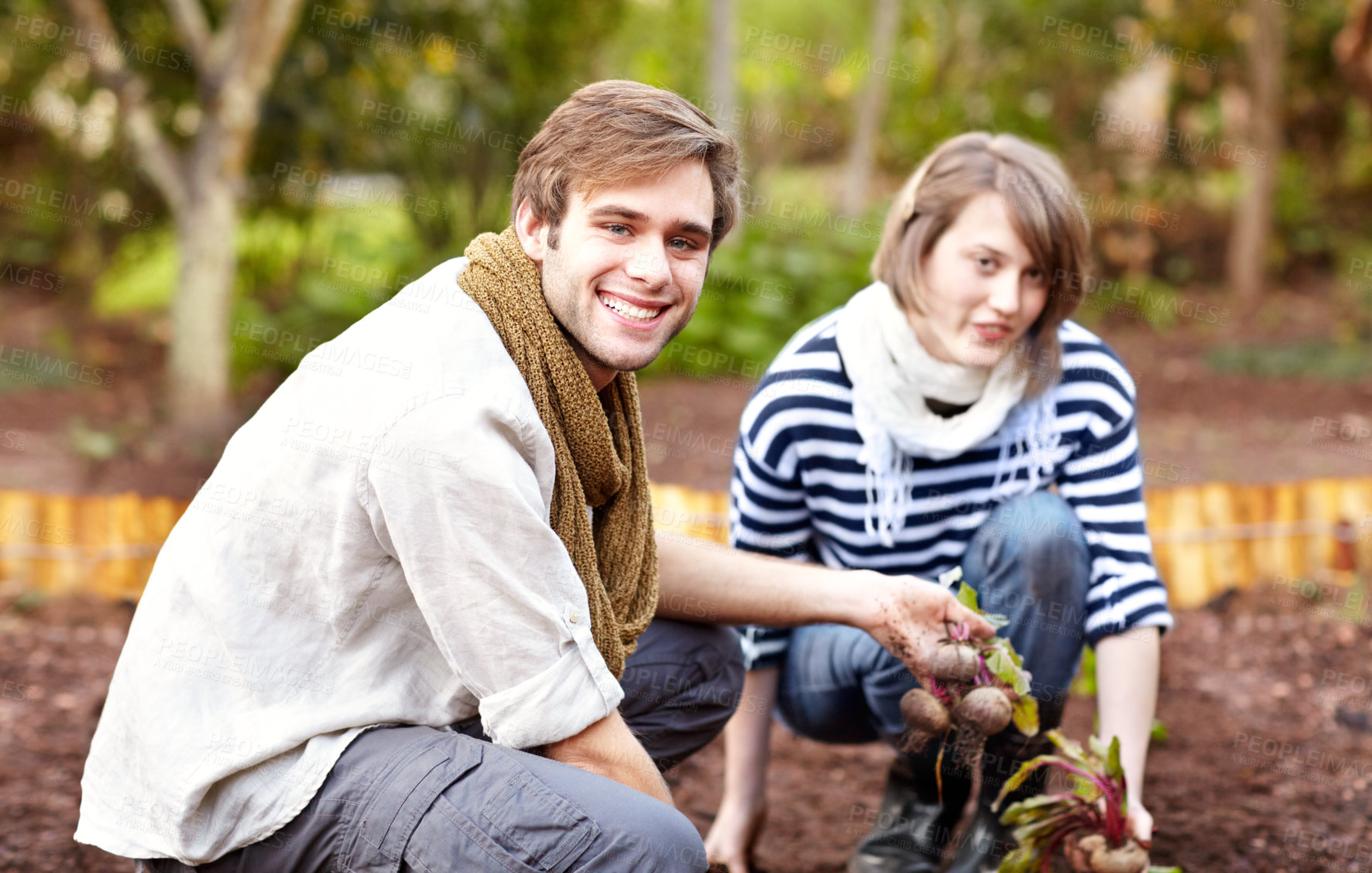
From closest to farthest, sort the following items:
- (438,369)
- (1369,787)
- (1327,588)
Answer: (438,369) < (1369,787) < (1327,588)

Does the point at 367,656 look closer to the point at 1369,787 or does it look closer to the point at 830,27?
the point at 1369,787

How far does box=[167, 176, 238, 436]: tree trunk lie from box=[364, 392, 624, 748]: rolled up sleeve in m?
3.74

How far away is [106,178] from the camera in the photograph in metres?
6.66

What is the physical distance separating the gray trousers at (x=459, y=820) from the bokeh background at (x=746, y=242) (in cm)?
95

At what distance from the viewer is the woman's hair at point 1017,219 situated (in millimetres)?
2158

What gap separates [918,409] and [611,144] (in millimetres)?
870

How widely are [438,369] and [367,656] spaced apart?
403 mm

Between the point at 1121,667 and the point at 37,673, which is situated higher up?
the point at 1121,667

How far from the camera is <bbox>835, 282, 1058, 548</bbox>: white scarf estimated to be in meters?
2.22

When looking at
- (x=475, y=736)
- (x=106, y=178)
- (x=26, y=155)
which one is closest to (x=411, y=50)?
(x=106, y=178)
